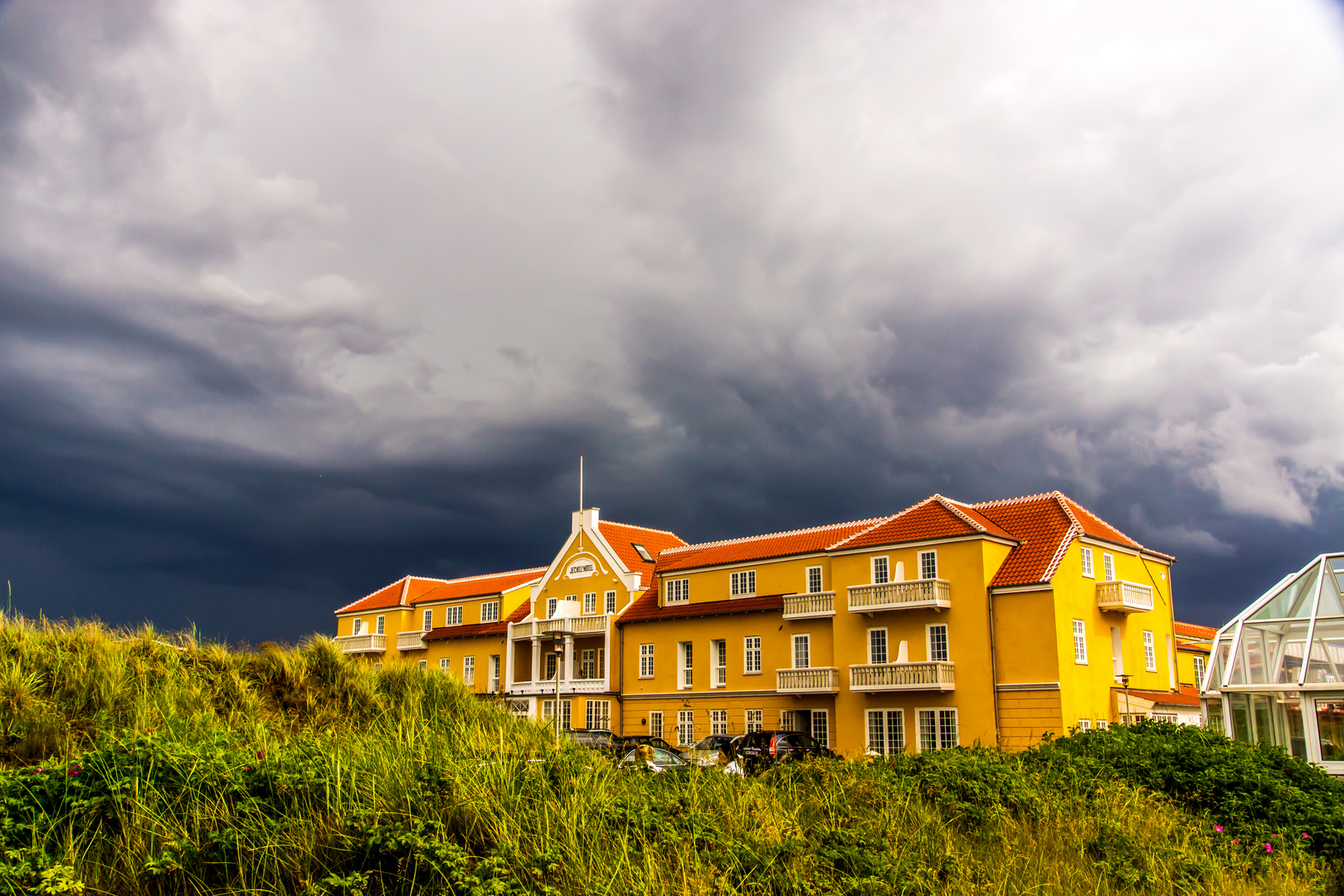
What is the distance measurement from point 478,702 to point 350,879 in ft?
24.6

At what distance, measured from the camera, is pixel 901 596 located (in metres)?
39.5

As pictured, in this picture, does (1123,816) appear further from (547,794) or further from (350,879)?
(350,879)

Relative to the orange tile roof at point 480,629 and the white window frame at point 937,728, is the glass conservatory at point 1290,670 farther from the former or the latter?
the orange tile roof at point 480,629

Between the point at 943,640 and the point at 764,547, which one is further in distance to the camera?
the point at 764,547

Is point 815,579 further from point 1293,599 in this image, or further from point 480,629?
point 480,629

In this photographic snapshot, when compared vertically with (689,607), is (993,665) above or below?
below

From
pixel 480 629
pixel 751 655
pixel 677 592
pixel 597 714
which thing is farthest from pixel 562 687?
pixel 751 655

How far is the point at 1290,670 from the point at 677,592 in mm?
31029

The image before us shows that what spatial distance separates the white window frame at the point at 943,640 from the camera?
39.0m

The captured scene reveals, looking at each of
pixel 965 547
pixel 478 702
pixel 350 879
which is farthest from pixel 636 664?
pixel 350 879

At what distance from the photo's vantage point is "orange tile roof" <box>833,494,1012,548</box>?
39438 millimetres

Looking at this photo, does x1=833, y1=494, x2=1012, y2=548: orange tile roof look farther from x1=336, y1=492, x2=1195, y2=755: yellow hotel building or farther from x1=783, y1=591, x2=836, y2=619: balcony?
x1=783, y1=591, x2=836, y2=619: balcony

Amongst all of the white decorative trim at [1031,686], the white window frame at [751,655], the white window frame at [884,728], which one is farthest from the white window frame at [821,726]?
the white decorative trim at [1031,686]

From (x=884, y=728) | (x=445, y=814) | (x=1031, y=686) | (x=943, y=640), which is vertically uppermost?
(x=943, y=640)
